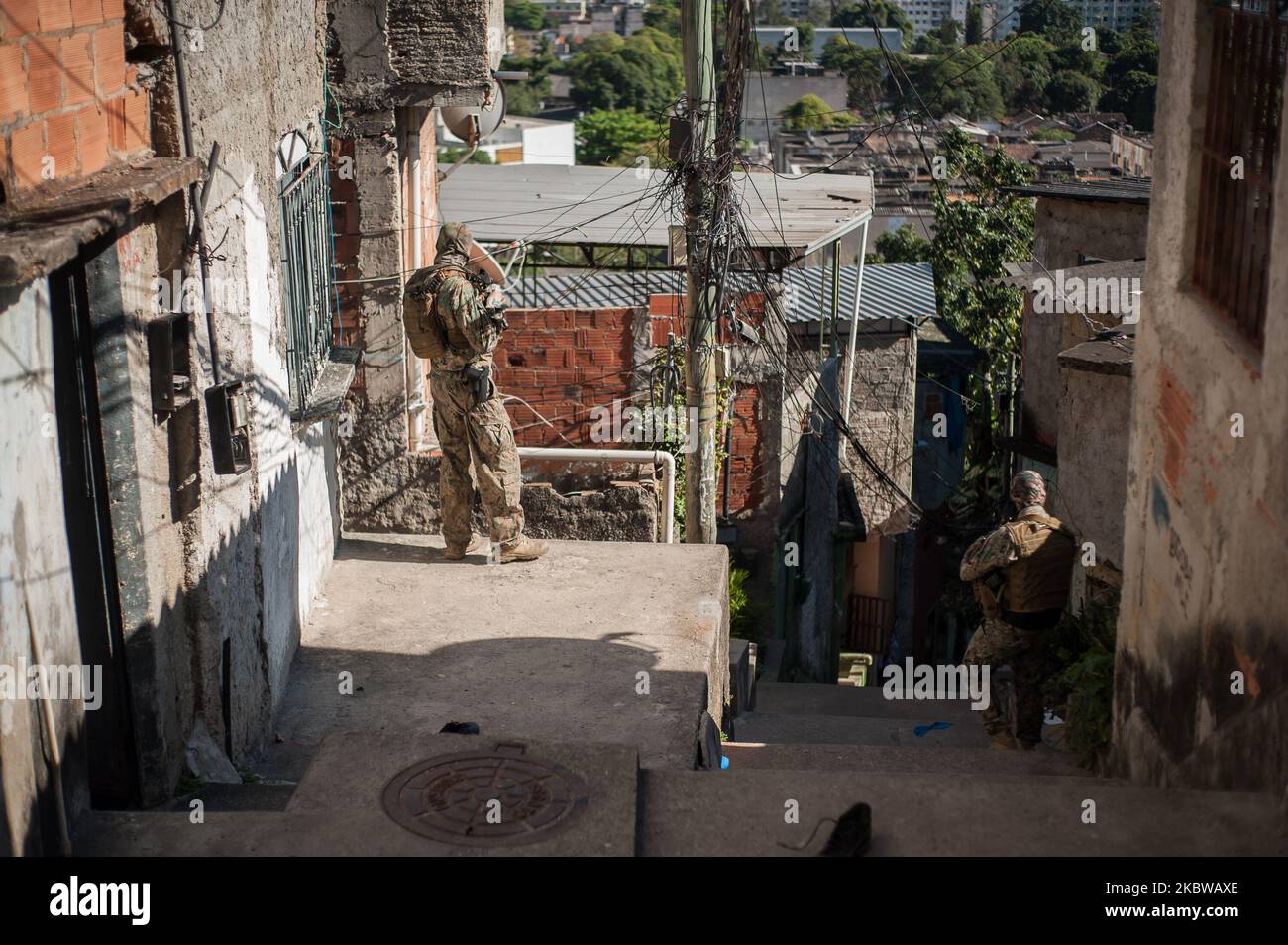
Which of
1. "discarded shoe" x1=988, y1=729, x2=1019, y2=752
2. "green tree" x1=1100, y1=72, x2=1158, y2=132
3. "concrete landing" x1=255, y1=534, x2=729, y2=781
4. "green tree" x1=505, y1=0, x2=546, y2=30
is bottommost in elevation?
"discarded shoe" x1=988, y1=729, x2=1019, y2=752

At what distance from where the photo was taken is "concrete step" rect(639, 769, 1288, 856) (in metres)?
3.83

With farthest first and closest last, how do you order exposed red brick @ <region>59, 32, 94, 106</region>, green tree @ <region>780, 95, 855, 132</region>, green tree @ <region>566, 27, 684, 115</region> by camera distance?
green tree @ <region>566, 27, 684, 115</region> → green tree @ <region>780, 95, 855, 132</region> → exposed red brick @ <region>59, 32, 94, 106</region>

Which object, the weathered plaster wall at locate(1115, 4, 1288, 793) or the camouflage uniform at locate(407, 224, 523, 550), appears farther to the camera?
the camouflage uniform at locate(407, 224, 523, 550)

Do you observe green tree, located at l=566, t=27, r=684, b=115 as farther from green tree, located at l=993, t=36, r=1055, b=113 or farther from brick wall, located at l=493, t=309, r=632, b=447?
brick wall, located at l=493, t=309, r=632, b=447

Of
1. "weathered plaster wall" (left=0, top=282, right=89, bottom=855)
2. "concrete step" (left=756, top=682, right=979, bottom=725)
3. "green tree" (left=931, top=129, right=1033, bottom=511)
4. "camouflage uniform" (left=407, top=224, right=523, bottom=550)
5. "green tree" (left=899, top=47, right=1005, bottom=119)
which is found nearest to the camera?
"weathered plaster wall" (left=0, top=282, right=89, bottom=855)

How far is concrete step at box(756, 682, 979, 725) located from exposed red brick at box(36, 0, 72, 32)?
843 centimetres

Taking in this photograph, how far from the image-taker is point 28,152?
12.7 ft

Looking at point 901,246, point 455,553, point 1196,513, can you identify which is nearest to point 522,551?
point 455,553

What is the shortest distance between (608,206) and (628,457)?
5260 mm

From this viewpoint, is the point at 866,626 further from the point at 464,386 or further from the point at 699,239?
the point at 464,386

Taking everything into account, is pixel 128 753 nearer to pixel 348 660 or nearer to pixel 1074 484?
pixel 348 660

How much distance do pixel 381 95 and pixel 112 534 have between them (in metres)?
→ 4.90

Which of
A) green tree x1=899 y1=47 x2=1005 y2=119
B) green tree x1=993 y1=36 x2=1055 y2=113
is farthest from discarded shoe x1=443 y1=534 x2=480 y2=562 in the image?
green tree x1=993 y1=36 x2=1055 y2=113
